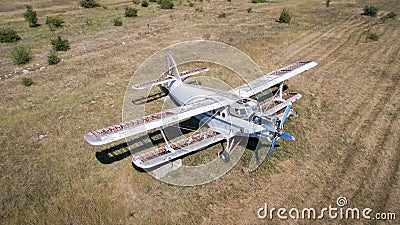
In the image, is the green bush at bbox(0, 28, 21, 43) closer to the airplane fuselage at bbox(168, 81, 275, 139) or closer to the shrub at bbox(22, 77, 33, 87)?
the shrub at bbox(22, 77, 33, 87)

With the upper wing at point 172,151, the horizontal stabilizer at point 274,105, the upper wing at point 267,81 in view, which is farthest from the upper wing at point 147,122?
the upper wing at point 267,81

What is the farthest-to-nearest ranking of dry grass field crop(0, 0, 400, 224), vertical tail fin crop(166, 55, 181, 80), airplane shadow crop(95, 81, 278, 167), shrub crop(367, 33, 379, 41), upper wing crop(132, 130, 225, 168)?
1. shrub crop(367, 33, 379, 41)
2. vertical tail fin crop(166, 55, 181, 80)
3. airplane shadow crop(95, 81, 278, 167)
4. upper wing crop(132, 130, 225, 168)
5. dry grass field crop(0, 0, 400, 224)

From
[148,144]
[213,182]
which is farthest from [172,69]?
[213,182]

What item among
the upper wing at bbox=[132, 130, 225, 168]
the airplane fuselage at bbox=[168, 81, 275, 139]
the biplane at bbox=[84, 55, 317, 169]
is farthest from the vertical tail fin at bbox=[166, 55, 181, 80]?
the upper wing at bbox=[132, 130, 225, 168]

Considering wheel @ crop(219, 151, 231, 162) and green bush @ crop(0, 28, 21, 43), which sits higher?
green bush @ crop(0, 28, 21, 43)

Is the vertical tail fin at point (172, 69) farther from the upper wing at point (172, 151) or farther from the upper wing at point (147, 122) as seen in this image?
the upper wing at point (172, 151)

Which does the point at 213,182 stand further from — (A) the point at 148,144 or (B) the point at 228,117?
(A) the point at 148,144

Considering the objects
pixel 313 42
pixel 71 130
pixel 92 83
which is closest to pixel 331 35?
pixel 313 42
